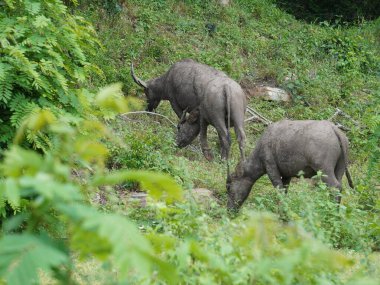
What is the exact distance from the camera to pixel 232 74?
17016 mm

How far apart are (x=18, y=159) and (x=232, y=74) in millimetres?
14686

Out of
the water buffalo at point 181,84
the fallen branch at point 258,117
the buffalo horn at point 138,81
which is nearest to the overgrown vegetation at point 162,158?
the fallen branch at point 258,117

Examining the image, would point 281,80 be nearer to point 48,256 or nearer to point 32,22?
point 32,22

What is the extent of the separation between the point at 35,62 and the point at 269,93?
34.5 feet

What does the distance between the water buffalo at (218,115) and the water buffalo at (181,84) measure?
0.32 metres

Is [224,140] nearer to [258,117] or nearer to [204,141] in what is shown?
[204,141]

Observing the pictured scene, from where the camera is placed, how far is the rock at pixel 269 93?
55.5ft

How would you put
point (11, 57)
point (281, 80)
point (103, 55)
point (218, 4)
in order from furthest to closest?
1. point (218, 4)
2. point (281, 80)
3. point (103, 55)
4. point (11, 57)

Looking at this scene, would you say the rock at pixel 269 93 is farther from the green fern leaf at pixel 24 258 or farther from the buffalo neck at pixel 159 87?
the green fern leaf at pixel 24 258

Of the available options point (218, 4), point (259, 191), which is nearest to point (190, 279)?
point (259, 191)

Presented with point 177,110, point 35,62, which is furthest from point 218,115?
point 35,62

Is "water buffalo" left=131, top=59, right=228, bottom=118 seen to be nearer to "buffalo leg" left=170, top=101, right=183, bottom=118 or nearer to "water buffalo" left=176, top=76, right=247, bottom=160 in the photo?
"buffalo leg" left=170, top=101, right=183, bottom=118

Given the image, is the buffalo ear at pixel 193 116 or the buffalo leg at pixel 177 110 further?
the buffalo leg at pixel 177 110

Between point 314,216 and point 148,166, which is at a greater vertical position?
point 314,216
